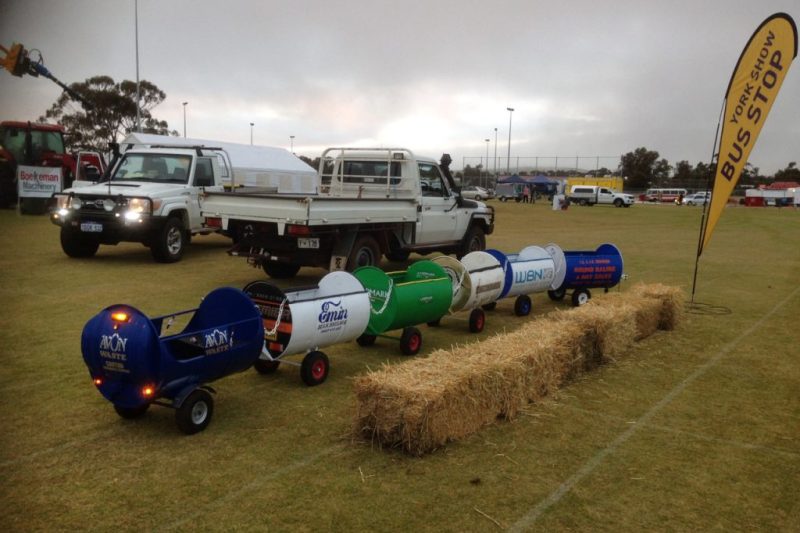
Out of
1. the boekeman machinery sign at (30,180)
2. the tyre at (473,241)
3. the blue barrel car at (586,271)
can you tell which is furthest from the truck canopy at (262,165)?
the boekeman machinery sign at (30,180)

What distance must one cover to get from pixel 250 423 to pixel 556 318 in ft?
13.3

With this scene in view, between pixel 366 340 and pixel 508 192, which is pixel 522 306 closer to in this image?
pixel 366 340

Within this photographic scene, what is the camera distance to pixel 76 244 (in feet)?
47.0

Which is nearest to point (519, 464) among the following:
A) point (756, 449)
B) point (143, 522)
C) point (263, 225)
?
point (756, 449)

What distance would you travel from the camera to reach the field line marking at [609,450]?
4078 millimetres

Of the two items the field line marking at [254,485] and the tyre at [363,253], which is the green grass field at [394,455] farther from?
the tyre at [363,253]

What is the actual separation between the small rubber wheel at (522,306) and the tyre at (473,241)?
441 centimetres

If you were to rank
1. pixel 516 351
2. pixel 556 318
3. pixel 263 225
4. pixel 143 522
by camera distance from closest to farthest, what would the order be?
1. pixel 143 522
2. pixel 516 351
3. pixel 556 318
4. pixel 263 225

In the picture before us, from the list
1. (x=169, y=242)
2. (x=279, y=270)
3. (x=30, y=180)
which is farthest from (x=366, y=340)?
(x=169, y=242)

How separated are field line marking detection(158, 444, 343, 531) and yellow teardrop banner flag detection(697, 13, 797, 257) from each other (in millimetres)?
8368

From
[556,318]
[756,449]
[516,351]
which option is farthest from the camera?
[556,318]

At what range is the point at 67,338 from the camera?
7965mm

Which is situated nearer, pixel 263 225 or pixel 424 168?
pixel 263 225

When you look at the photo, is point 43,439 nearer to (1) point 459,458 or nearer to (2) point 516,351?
(1) point 459,458
